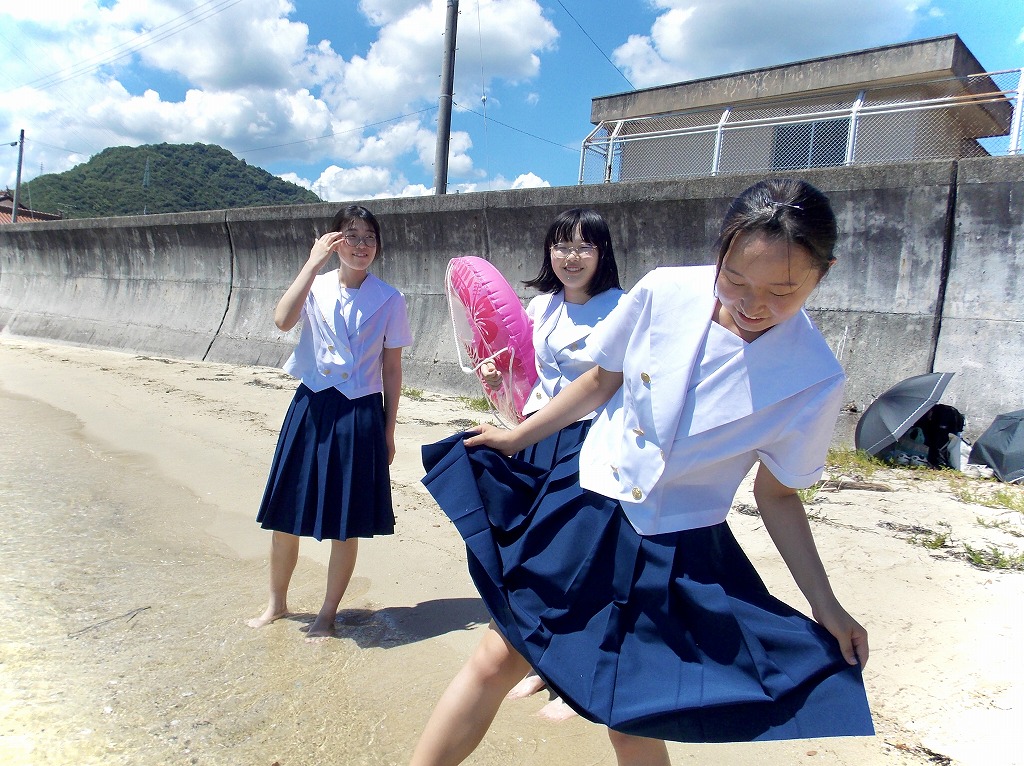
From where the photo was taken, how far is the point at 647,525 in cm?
172

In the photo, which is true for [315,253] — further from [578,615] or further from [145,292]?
[145,292]

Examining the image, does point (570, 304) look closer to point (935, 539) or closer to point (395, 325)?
point (395, 325)

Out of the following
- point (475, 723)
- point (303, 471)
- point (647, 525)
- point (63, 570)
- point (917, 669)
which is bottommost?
point (63, 570)

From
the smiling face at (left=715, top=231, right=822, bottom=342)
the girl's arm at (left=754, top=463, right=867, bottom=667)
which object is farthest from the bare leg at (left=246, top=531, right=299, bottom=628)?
the smiling face at (left=715, top=231, right=822, bottom=342)

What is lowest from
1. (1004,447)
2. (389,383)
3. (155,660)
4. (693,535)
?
(155,660)

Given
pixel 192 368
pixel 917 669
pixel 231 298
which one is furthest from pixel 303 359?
pixel 231 298

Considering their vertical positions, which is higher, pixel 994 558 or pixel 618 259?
pixel 618 259

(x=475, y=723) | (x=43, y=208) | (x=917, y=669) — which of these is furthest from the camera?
(x=43, y=208)

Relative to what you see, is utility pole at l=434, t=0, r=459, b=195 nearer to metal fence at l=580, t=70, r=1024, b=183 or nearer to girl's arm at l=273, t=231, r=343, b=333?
metal fence at l=580, t=70, r=1024, b=183

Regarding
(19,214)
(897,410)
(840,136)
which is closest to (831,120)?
(840,136)

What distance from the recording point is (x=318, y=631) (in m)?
3.39

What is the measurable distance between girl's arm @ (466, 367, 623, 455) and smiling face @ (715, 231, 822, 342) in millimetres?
425

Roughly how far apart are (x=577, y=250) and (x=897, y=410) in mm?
3156

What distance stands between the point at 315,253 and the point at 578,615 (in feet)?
7.28
